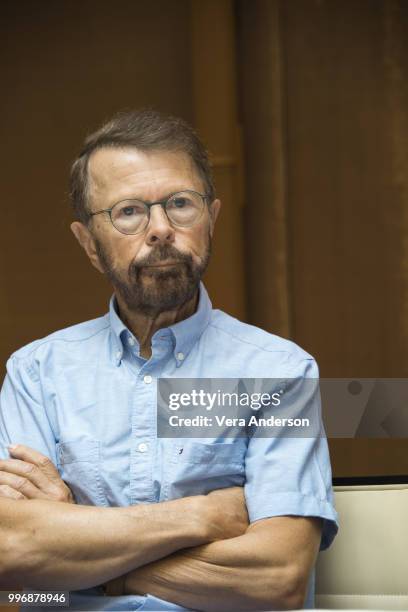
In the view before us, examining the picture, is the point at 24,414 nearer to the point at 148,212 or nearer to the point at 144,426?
the point at 144,426

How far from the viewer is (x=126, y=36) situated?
272 cm

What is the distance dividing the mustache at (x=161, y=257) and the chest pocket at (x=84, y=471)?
0.32 m

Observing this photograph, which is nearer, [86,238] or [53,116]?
[86,238]

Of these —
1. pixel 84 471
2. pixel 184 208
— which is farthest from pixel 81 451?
pixel 184 208

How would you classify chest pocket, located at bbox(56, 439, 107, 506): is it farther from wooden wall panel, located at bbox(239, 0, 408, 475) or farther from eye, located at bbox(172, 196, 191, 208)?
wooden wall panel, located at bbox(239, 0, 408, 475)

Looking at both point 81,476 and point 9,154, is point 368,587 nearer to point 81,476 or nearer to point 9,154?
point 81,476

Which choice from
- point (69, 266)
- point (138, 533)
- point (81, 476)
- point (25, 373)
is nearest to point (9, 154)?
point (69, 266)

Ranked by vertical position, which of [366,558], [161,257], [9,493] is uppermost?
[161,257]

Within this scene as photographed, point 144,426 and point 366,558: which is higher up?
point 144,426

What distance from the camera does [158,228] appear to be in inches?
63.9

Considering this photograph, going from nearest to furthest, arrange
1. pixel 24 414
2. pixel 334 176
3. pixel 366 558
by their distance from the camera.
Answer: pixel 24 414
pixel 366 558
pixel 334 176

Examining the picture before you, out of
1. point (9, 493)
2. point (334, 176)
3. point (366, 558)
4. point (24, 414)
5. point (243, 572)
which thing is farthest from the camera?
point (334, 176)

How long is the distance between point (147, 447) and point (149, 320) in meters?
0.26

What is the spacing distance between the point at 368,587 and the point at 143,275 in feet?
2.41
